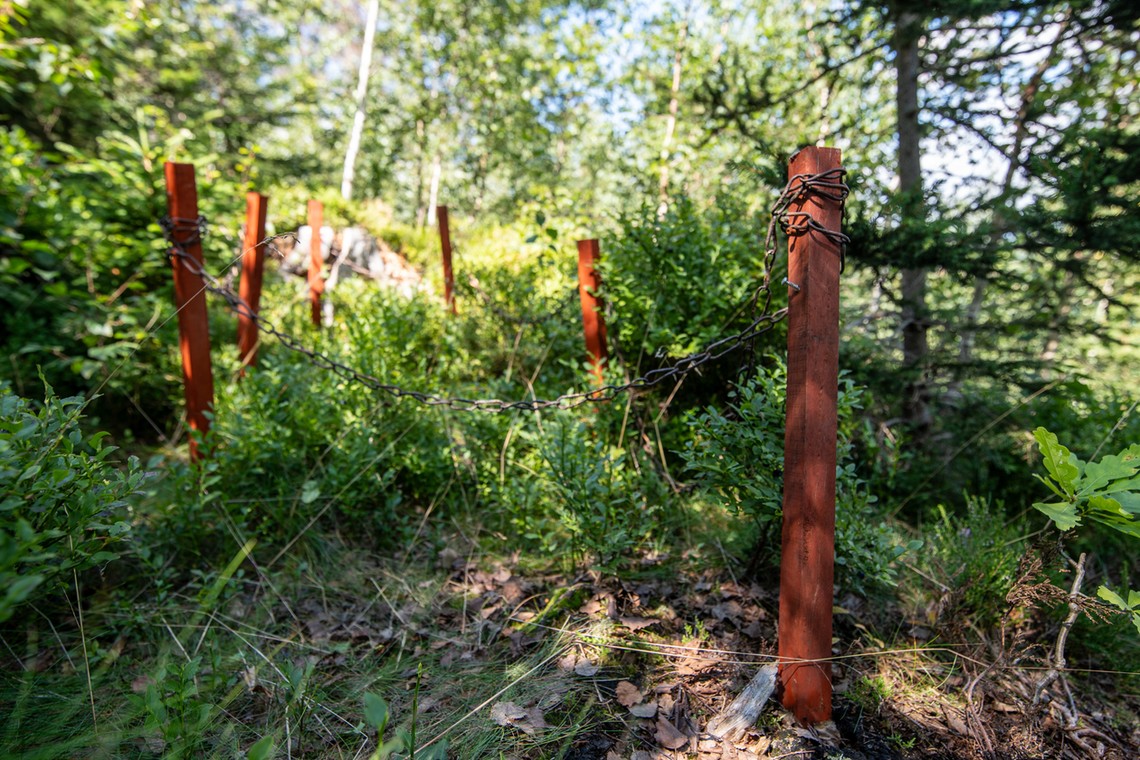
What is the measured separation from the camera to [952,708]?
189 centimetres

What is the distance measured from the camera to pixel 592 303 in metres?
3.17

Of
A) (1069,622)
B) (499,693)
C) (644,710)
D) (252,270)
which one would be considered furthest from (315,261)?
(1069,622)

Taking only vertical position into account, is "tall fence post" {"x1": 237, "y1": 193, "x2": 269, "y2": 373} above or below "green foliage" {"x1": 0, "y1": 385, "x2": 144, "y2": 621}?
above

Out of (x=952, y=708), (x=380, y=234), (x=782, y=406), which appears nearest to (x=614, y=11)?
(x=380, y=234)

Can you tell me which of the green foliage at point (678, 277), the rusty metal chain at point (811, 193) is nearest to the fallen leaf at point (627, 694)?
the rusty metal chain at point (811, 193)

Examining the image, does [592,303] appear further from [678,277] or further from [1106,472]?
[1106,472]

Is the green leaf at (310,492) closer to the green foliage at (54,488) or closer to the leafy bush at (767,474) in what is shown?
the green foliage at (54,488)

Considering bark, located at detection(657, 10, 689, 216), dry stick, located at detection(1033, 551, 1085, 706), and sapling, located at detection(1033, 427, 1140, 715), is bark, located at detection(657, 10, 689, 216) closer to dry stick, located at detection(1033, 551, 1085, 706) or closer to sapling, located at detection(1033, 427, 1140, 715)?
sapling, located at detection(1033, 427, 1140, 715)

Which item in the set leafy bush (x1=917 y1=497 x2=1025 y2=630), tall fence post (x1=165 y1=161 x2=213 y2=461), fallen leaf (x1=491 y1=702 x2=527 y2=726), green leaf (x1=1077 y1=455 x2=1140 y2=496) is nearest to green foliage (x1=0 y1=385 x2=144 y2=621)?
fallen leaf (x1=491 y1=702 x2=527 y2=726)

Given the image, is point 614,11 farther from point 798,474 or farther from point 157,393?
point 798,474

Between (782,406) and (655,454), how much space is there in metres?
1.15

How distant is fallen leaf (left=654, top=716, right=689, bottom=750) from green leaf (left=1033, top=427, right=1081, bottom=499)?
1287mm

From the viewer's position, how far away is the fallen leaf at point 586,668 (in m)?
1.94

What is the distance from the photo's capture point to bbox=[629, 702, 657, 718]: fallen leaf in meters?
1.77
